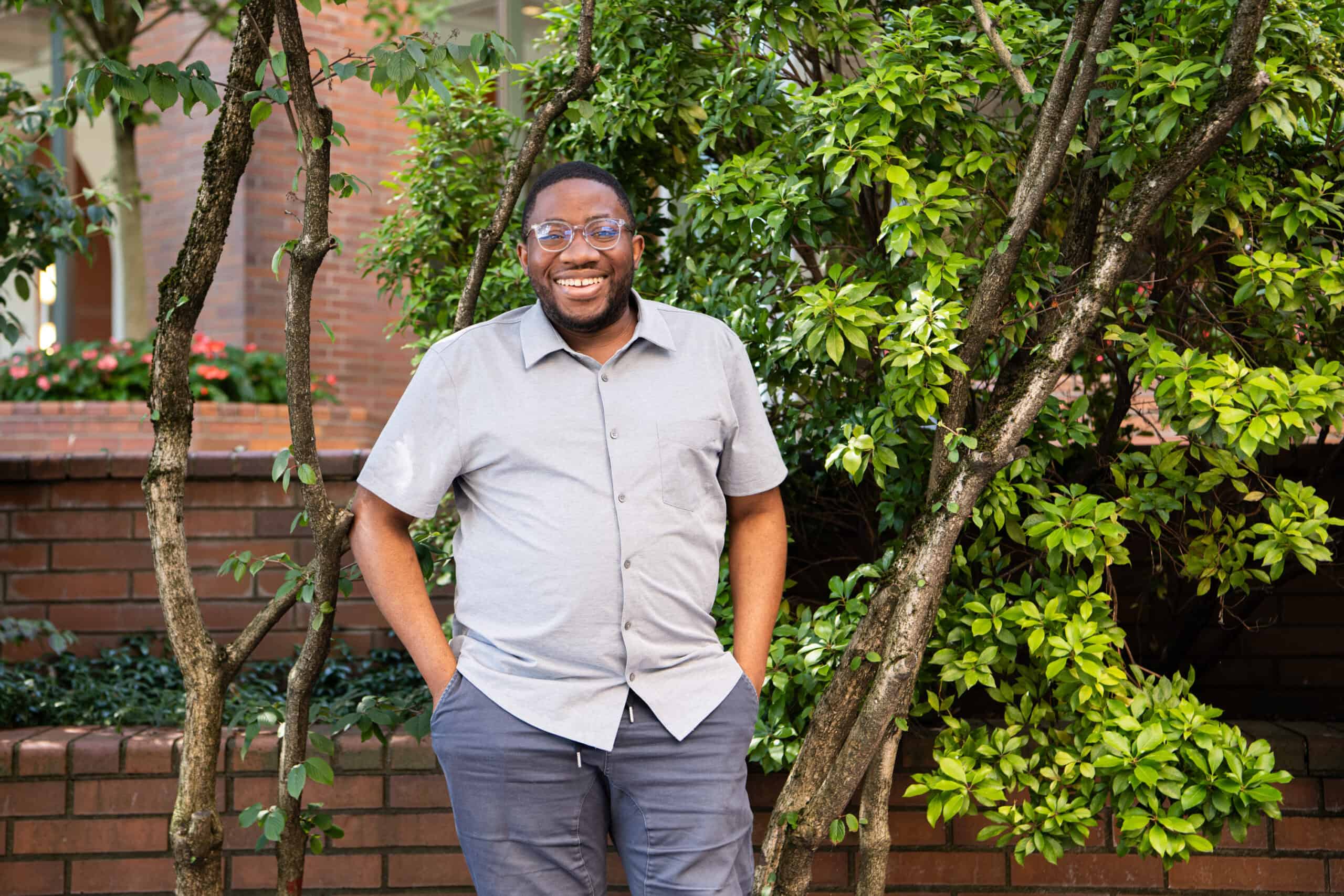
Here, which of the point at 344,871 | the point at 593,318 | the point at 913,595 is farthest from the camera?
the point at 344,871

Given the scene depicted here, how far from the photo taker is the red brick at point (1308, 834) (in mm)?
3117

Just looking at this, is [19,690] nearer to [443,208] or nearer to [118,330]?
[443,208]

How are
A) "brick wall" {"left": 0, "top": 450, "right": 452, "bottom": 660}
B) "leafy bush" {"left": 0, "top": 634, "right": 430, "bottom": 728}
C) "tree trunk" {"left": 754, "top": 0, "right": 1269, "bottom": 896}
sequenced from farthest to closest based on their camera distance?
"brick wall" {"left": 0, "top": 450, "right": 452, "bottom": 660} → "leafy bush" {"left": 0, "top": 634, "right": 430, "bottom": 728} → "tree trunk" {"left": 754, "top": 0, "right": 1269, "bottom": 896}

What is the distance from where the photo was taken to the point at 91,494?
4.32 meters

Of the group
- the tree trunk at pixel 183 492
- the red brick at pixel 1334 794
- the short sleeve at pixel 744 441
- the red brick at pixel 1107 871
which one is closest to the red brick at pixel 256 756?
the tree trunk at pixel 183 492

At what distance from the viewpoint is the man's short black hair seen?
2.27 meters

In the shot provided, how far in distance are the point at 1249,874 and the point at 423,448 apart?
7.38 feet

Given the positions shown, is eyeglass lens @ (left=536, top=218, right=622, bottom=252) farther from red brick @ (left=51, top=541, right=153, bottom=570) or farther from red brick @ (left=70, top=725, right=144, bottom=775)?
red brick @ (left=51, top=541, right=153, bottom=570)

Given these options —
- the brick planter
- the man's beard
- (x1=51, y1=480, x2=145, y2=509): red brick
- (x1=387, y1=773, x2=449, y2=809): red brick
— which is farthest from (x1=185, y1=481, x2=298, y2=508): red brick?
the brick planter

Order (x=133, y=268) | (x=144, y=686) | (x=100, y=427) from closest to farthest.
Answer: (x=144, y=686) → (x=100, y=427) → (x=133, y=268)

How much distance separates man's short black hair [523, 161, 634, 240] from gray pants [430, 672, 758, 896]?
82 cm

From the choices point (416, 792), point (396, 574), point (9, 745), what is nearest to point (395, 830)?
point (416, 792)

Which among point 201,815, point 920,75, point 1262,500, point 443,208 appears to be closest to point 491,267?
point 443,208

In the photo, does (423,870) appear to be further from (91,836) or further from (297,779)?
(91,836)
